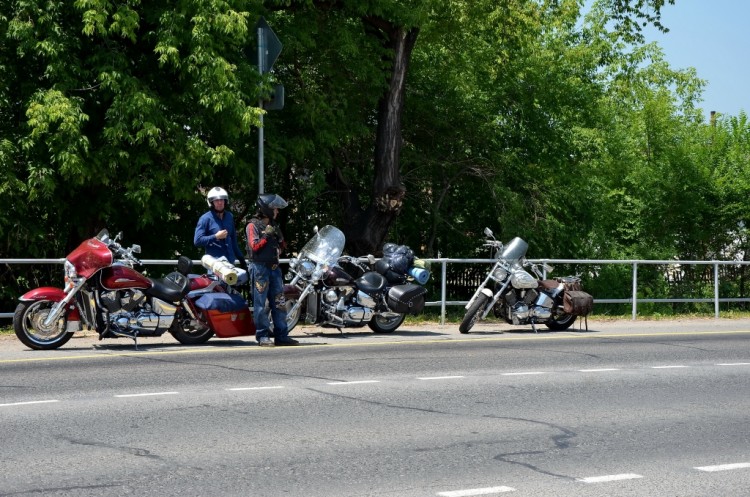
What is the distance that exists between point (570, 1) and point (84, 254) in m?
26.9

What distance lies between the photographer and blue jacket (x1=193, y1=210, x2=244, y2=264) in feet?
48.7

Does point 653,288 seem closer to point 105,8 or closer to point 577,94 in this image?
point 577,94

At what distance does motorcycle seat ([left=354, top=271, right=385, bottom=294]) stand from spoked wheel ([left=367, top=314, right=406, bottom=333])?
584 mm

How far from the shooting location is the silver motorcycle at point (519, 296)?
1728 cm

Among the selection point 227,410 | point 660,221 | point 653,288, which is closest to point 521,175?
point 653,288

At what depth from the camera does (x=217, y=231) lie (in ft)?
48.9

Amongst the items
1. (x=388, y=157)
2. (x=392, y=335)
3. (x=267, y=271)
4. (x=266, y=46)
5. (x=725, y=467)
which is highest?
(x=266, y=46)

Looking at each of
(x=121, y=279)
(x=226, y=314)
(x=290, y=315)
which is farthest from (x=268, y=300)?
(x=121, y=279)

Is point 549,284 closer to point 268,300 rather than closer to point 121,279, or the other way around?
point 268,300

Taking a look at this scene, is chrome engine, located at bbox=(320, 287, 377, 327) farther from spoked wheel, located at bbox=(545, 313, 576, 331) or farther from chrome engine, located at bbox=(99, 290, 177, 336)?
spoked wheel, located at bbox=(545, 313, 576, 331)

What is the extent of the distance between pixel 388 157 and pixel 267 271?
30.6 feet

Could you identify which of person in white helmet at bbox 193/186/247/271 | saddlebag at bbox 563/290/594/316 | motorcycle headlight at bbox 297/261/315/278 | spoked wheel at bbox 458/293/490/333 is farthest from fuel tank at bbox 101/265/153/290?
saddlebag at bbox 563/290/594/316

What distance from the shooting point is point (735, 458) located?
8047mm

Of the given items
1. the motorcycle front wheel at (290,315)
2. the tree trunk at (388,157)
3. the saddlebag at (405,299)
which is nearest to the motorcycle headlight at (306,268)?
the motorcycle front wheel at (290,315)
